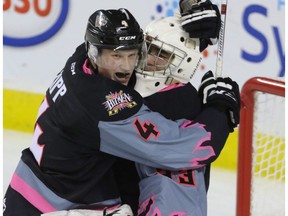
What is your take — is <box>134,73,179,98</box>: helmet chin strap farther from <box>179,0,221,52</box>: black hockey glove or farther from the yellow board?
the yellow board

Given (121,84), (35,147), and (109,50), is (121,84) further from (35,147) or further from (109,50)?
(35,147)

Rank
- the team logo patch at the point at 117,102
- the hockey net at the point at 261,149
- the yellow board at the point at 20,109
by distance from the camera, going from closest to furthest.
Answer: the team logo patch at the point at 117,102 < the hockey net at the point at 261,149 < the yellow board at the point at 20,109

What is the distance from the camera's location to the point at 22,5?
3.63 m

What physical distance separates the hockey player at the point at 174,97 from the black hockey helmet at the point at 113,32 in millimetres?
128

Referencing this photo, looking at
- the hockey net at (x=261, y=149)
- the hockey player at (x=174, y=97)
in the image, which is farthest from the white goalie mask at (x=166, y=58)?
the hockey net at (x=261, y=149)

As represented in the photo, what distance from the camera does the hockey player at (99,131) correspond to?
1.80 m

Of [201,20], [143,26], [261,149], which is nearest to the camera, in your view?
[201,20]

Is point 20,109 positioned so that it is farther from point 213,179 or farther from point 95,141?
point 95,141

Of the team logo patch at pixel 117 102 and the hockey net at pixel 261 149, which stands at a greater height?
the team logo patch at pixel 117 102

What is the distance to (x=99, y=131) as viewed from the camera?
180cm

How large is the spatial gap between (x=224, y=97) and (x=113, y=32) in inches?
12.7

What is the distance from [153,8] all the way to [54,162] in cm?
158

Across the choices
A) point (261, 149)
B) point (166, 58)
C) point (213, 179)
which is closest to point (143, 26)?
point (213, 179)

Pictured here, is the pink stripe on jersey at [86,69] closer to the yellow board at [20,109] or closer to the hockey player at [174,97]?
the hockey player at [174,97]
